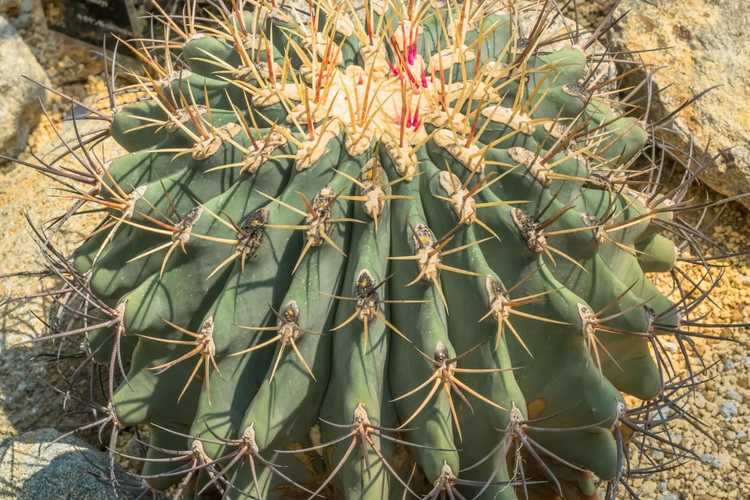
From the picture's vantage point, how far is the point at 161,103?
2.04 meters

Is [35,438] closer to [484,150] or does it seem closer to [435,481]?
[435,481]

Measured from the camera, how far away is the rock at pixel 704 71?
10.5 ft

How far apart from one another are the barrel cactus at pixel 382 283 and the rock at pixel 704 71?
4.39ft

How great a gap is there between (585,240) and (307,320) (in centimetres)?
63

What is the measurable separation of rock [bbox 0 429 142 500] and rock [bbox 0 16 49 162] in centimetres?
181

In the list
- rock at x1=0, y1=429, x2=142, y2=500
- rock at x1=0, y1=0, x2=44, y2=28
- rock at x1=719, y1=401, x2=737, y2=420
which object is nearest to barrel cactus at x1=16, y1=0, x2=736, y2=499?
rock at x1=0, y1=429, x2=142, y2=500

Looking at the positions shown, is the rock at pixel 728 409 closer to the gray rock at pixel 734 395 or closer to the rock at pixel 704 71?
the gray rock at pixel 734 395

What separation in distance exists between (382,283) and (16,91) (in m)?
2.74

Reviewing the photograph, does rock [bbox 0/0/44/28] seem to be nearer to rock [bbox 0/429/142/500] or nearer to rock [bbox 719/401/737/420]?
rock [bbox 0/429/142/500]

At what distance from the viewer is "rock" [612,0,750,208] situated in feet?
10.5

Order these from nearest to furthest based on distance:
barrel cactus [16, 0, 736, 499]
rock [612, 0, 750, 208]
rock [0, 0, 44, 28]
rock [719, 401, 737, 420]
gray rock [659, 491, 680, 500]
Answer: barrel cactus [16, 0, 736, 499]
gray rock [659, 491, 680, 500]
rock [719, 401, 737, 420]
rock [612, 0, 750, 208]
rock [0, 0, 44, 28]

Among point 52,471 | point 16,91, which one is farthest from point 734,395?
point 16,91

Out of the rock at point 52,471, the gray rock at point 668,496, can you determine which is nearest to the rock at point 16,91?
the rock at point 52,471

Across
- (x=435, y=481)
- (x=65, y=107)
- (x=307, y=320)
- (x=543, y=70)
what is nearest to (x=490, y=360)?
(x=435, y=481)
